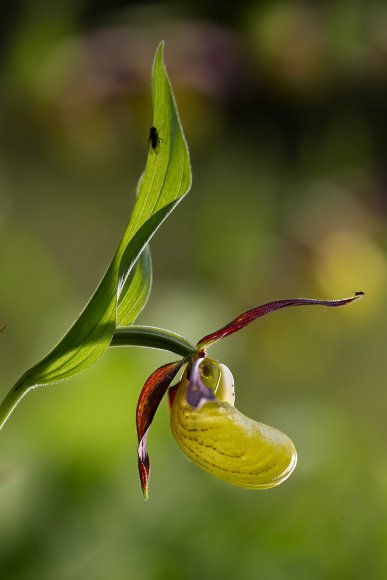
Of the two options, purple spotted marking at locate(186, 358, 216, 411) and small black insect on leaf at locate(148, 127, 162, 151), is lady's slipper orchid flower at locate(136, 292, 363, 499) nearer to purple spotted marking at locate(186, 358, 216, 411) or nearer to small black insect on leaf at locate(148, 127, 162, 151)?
purple spotted marking at locate(186, 358, 216, 411)

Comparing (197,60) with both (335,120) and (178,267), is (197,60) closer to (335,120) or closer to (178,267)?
(335,120)

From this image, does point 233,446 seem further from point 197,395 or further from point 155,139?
point 155,139

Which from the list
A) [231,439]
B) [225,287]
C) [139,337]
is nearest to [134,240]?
[139,337]

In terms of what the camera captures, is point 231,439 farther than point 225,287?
No

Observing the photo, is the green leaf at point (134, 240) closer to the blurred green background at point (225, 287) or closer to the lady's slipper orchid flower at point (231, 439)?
the lady's slipper orchid flower at point (231, 439)

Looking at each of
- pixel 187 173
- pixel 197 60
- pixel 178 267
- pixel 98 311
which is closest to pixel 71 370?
pixel 98 311

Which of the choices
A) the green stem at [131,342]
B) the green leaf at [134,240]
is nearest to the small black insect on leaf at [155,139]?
the green leaf at [134,240]
